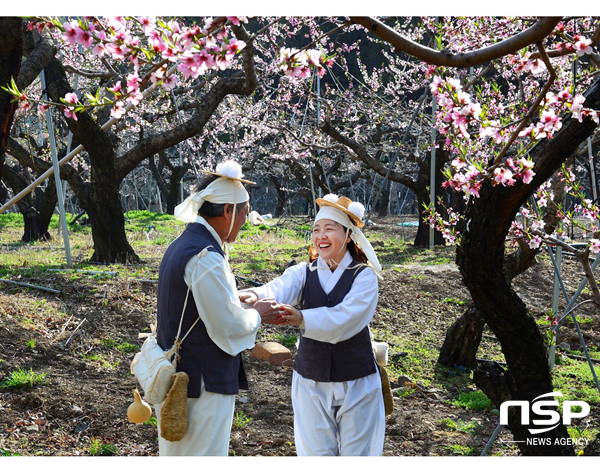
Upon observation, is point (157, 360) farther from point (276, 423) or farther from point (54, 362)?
point (54, 362)

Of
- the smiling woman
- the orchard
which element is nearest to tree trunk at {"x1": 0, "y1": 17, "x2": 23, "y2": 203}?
the orchard

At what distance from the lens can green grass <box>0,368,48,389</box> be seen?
430cm

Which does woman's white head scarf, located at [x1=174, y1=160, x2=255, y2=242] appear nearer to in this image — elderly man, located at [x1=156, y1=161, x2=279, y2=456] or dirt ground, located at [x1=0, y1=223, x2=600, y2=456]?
elderly man, located at [x1=156, y1=161, x2=279, y2=456]

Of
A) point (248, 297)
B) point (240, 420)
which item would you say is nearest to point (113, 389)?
point (240, 420)

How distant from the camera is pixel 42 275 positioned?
22.7 feet

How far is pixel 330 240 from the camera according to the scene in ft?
9.82

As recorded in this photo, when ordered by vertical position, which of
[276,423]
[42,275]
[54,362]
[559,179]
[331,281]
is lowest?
[276,423]

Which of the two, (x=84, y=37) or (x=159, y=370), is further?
(x=159, y=370)

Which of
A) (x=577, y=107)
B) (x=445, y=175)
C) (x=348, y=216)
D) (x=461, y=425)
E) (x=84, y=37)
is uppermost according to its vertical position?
(x=84, y=37)

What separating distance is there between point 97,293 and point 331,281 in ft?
13.3

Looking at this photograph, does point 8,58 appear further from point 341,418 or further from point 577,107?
point 577,107

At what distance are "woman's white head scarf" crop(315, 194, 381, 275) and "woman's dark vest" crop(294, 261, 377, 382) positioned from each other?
9cm

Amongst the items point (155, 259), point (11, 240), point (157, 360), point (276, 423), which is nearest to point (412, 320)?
point (276, 423)

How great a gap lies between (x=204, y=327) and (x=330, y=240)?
84 centimetres
